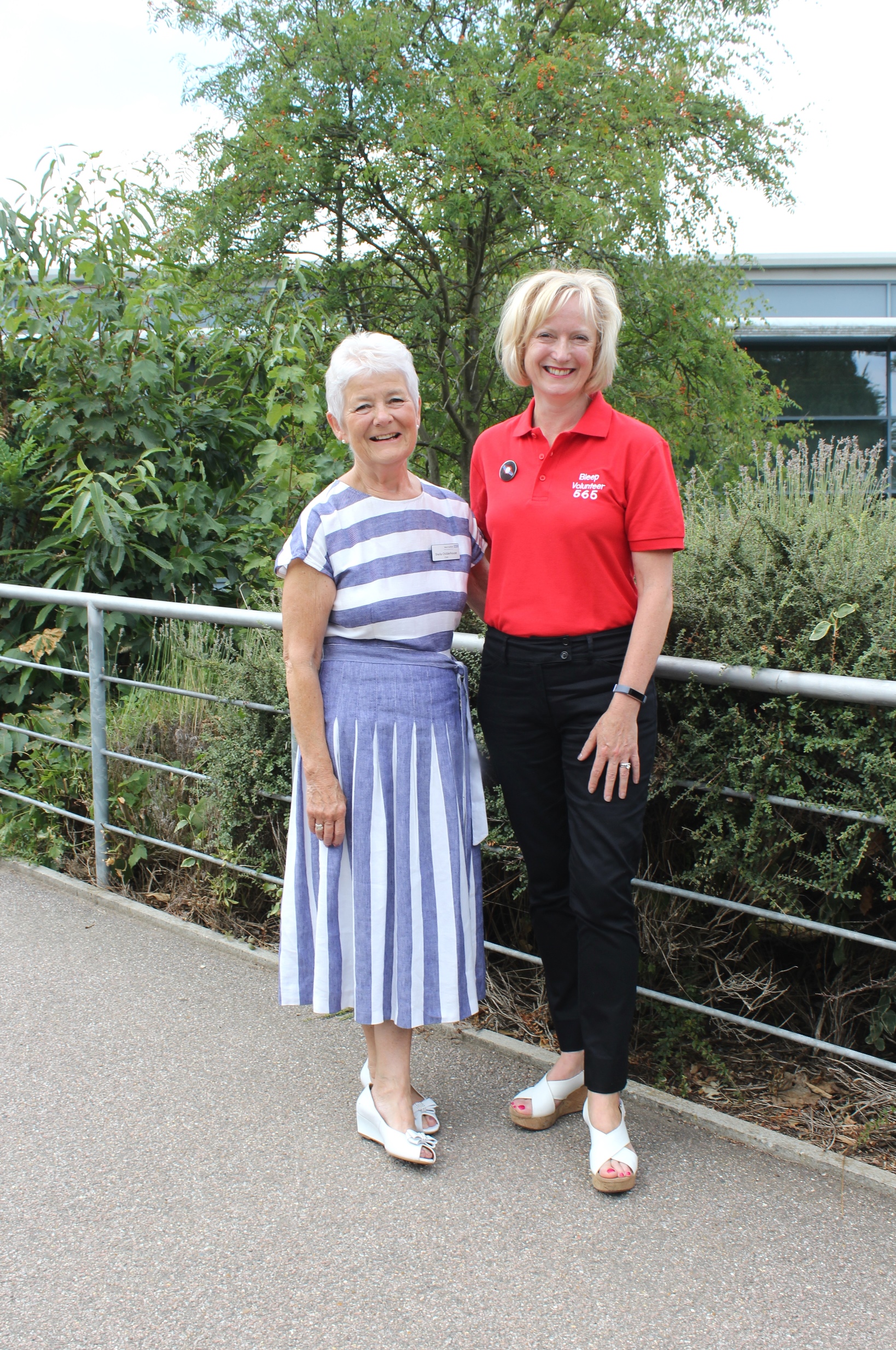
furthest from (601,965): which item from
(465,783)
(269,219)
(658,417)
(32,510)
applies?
(269,219)

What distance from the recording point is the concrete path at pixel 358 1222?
2.05 metres

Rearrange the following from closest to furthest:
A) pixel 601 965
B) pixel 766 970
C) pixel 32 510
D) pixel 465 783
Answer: pixel 601 965
pixel 465 783
pixel 766 970
pixel 32 510

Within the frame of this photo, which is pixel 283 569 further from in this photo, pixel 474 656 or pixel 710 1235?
pixel 710 1235

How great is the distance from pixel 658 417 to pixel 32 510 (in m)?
10.3

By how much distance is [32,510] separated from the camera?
550 cm

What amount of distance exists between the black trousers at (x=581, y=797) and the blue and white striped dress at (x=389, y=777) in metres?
0.14

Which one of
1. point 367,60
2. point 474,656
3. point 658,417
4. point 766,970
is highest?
point 367,60

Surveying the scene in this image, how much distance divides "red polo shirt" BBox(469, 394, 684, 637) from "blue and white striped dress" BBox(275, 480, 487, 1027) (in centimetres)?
18

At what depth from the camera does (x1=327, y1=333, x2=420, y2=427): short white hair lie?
2422mm

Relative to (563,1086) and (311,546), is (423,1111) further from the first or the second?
(311,546)

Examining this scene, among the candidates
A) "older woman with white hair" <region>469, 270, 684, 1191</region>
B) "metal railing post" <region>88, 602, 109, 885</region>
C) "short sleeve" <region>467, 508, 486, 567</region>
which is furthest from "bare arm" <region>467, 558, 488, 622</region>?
"metal railing post" <region>88, 602, 109, 885</region>

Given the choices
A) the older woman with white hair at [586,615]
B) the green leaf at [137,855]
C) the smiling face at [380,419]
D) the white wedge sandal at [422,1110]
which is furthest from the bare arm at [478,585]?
the green leaf at [137,855]

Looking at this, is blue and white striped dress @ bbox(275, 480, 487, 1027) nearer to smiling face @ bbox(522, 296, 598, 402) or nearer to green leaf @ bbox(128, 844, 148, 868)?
smiling face @ bbox(522, 296, 598, 402)

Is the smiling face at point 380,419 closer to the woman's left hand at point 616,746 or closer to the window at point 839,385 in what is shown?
the woman's left hand at point 616,746
